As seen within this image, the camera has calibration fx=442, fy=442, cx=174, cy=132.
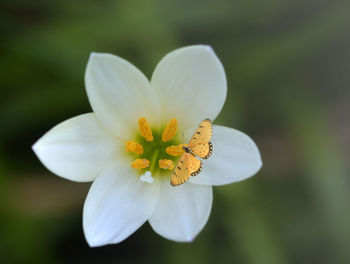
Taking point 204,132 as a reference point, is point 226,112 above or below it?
below

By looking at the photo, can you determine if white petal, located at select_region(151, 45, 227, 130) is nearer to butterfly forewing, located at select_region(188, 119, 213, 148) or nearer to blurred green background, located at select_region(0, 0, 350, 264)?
butterfly forewing, located at select_region(188, 119, 213, 148)

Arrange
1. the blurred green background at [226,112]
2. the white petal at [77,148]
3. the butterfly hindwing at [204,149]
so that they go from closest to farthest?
the butterfly hindwing at [204,149] < the white petal at [77,148] < the blurred green background at [226,112]

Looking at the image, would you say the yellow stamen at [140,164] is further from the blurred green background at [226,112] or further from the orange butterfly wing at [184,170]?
the blurred green background at [226,112]

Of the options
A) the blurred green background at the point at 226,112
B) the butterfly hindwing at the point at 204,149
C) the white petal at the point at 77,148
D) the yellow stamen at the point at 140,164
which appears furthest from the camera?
the blurred green background at the point at 226,112

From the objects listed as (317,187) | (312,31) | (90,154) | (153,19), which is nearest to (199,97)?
(90,154)

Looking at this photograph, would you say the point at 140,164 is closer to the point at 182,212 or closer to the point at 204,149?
the point at 182,212

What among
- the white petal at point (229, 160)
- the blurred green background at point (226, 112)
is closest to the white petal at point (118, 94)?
the white petal at point (229, 160)

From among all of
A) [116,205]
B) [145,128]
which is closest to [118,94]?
[145,128]
